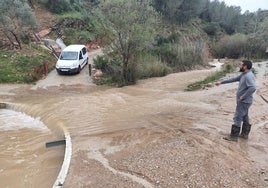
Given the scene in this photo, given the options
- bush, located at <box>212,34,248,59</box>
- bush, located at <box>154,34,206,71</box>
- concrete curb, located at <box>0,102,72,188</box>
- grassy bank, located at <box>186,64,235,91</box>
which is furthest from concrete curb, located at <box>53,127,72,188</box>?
bush, located at <box>212,34,248,59</box>

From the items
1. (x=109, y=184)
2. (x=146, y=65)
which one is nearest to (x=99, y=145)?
(x=109, y=184)

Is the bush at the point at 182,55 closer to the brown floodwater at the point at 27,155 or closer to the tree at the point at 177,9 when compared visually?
the brown floodwater at the point at 27,155

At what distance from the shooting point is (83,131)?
965 centimetres

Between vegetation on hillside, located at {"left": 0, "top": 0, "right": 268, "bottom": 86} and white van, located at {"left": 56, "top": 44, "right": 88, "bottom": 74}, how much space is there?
1.26m

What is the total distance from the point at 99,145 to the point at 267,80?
46.6 feet

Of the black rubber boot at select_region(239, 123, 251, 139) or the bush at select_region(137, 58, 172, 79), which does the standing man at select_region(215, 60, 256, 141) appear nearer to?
the black rubber boot at select_region(239, 123, 251, 139)

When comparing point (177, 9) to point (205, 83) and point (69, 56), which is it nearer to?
point (69, 56)

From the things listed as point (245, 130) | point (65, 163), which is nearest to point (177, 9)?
point (245, 130)

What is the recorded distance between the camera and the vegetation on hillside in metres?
17.6

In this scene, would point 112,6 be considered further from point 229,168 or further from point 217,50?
point 217,50

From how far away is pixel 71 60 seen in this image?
67.3 feet

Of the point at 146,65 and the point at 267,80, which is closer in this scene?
the point at 267,80

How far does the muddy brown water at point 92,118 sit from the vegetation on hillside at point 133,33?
2.80m

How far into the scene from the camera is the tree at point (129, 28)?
56.3 feet
